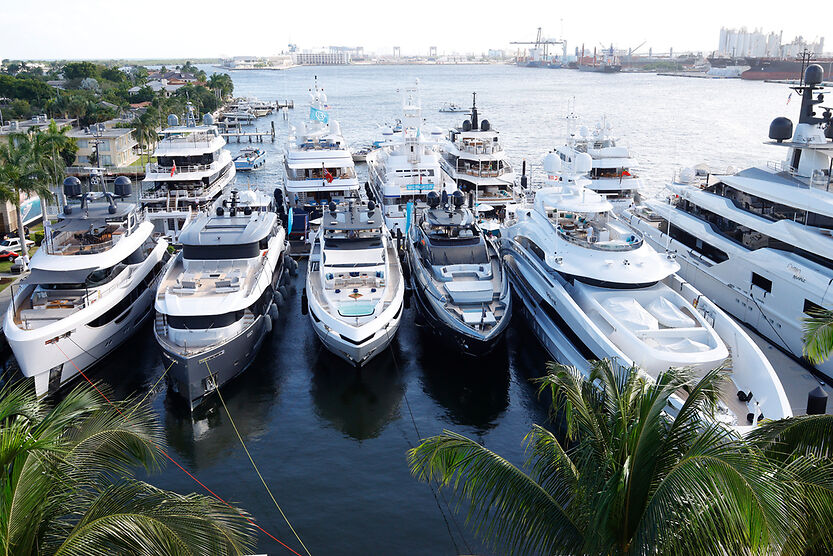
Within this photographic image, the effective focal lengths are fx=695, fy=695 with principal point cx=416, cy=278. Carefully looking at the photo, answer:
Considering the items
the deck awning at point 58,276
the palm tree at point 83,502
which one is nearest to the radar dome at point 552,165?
the deck awning at point 58,276

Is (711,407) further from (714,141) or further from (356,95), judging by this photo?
(356,95)

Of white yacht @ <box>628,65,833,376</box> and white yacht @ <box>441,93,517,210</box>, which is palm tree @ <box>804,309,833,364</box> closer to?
white yacht @ <box>628,65,833,376</box>

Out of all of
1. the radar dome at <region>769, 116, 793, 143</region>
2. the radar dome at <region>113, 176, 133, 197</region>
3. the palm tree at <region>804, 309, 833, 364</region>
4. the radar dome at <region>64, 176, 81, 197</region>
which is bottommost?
the radar dome at <region>113, 176, 133, 197</region>

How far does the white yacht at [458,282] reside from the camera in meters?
27.5

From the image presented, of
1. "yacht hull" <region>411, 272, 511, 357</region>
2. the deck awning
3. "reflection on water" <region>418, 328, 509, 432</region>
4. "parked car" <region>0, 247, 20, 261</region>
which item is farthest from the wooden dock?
"reflection on water" <region>418, 328, 509, 432</region>

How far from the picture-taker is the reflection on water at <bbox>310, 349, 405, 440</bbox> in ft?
80.3

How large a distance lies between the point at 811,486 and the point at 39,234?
138 ft

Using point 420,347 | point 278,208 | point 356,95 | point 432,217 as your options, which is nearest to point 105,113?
point 278,208

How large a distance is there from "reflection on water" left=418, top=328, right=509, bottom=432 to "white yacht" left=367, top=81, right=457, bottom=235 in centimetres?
1387

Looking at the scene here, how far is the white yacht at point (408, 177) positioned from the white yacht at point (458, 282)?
7050mm

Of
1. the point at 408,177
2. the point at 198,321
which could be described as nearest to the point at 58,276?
the point at 198,321

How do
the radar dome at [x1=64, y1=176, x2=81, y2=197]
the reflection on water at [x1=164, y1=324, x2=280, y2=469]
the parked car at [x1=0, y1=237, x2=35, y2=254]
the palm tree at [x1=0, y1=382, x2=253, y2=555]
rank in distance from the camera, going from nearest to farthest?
the palm tree at [x1=0, y1=382, x2=253, y2=555], the reflection on water at [x1=164, y1=324, x2=280, y2=469], the radar dome at [x1=64, y1=176, x2=81, y2=197], the parked car at [x1=0, y1=237, x2=35, y2=254]

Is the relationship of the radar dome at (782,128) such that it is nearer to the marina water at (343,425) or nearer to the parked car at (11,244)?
the marina water at (343,425)

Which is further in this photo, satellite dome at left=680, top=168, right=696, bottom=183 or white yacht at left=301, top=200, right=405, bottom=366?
satellite dome at left=680, top=168, right=696, bottom=183
